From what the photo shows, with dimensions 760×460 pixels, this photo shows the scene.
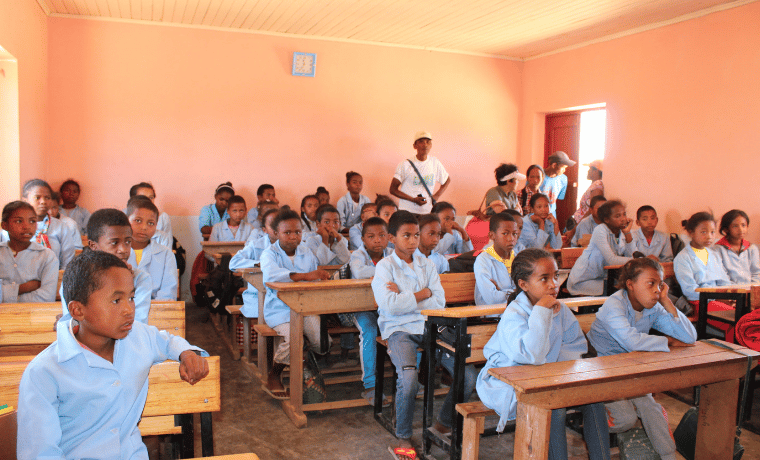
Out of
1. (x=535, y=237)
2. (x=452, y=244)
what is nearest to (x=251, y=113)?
(x=452, y=244)

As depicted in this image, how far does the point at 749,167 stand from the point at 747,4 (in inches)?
61.6

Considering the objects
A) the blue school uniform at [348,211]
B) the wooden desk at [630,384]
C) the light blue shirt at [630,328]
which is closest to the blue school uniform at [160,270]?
the wooden desk at [630,384]

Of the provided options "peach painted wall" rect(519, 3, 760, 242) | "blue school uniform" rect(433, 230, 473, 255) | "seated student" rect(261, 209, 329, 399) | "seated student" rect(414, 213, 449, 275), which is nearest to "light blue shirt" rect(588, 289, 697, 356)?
"seated student" rect(414, 213, 449, 275)

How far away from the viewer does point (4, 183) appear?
508 cm

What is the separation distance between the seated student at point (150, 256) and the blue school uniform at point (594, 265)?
10.9 ft

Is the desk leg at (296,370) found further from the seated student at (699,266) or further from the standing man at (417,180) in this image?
the standing man at (417,180)

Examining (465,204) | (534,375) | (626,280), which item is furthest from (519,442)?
(465,204)

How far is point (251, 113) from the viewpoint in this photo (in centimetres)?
703

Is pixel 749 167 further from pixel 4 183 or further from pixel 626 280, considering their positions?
pixel 4 183

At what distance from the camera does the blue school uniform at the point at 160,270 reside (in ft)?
10.7

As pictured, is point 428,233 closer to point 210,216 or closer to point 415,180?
point 415,180

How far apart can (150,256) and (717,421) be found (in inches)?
118

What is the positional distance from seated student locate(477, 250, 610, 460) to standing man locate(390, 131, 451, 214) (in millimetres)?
4402

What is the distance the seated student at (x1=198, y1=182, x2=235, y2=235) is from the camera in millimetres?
6574
